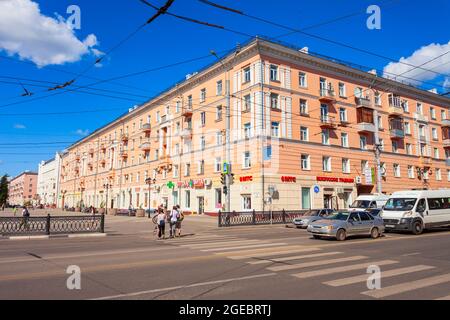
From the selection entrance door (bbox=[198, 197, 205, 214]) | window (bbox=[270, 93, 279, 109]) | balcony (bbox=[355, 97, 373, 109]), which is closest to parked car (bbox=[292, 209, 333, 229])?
window (bbox=[270, 93, 279, 109])

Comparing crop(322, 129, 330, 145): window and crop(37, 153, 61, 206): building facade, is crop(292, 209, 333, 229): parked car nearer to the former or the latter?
crop(322, 129, 330, 145): window

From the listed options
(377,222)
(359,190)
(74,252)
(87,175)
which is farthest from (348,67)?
(87,175)

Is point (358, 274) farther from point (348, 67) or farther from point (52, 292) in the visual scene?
point (348, 67)

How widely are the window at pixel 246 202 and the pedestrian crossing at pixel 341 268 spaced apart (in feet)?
66.6

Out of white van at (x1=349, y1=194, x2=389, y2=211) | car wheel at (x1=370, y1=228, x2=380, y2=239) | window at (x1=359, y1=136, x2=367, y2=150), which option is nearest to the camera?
car wheel at (x1=370, y1=228, x2=380, y2=239)

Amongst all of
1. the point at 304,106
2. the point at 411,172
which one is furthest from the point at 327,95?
the point at 411,172

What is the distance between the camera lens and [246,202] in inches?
1351

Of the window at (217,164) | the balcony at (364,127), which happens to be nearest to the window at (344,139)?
the balcony at (364,127)

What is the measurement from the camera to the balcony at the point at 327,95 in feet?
123

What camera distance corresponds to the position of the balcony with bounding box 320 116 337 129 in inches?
1467

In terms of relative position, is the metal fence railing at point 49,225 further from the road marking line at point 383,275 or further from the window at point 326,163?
the window at point 326,163

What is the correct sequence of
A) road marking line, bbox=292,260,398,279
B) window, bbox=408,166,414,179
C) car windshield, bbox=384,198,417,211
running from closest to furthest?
road marking line, bbox=292,260,398,279 → car windshield, bbox=384,198,417,211 → window, bbox=408,166,414,179

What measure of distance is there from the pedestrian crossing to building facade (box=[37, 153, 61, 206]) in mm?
103065
